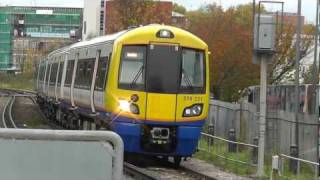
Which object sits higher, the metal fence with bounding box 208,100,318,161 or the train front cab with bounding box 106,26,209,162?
the train front cab with bounding box 106,26,209,162

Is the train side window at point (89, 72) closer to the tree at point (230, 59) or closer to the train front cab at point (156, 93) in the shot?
the train front cab at point (156, 93)

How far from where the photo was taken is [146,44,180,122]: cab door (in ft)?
47.2

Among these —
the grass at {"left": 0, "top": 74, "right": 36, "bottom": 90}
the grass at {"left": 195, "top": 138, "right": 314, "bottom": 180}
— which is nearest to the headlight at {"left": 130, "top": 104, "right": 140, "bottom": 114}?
the grass at {"left": 195, "top": 138, "right": 314, "bottom": 180}

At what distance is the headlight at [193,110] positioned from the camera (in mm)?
14648

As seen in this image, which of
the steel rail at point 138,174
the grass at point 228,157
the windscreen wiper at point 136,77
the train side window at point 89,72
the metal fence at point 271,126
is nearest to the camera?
the steel rail at point 138,174

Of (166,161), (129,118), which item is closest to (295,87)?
(166,161)

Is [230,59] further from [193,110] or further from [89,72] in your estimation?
[193,110]

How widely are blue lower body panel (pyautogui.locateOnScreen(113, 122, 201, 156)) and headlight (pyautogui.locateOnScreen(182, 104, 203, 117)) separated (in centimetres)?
28

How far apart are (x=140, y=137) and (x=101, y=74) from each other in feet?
7.63

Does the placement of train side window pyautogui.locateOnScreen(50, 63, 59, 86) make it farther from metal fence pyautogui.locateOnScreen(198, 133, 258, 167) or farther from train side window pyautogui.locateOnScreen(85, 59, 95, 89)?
train side window pyautogui.locateOnScreen(85, 59, 95, 89)

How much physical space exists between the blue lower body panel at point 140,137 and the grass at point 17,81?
8313 centimetres

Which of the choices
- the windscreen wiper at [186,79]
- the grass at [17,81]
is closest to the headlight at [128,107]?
the windscreen wiper at [186,79]

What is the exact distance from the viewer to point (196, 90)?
14914 millimetres

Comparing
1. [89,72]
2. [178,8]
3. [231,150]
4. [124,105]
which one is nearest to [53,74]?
[89,72]
